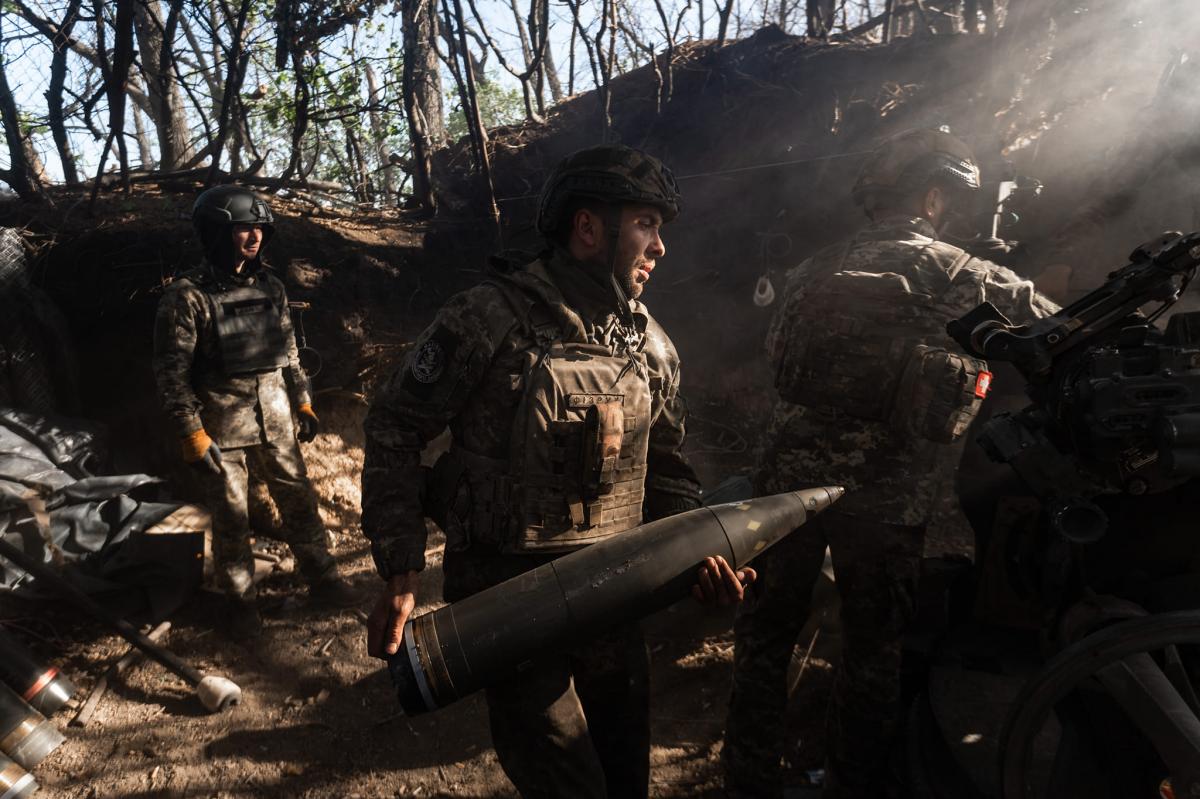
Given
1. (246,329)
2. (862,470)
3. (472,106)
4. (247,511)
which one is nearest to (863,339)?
(862,470)

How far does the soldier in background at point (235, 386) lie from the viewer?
4.39 m

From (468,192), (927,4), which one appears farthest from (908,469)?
(927,4)

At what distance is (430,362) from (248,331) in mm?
3271

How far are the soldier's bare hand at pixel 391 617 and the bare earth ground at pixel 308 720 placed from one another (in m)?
1.87

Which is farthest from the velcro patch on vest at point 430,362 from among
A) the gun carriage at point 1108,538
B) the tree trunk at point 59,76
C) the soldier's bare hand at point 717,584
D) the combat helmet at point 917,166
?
the tree trunk at point 59,76

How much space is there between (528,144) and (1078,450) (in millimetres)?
7939

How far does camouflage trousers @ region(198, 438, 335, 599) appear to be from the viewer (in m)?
4.55

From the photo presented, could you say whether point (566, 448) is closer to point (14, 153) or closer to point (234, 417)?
point (234, 417)

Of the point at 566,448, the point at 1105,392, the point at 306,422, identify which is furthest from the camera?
the point at 306,422

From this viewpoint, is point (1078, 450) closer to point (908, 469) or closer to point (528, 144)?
point (908, 469)

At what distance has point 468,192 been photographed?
838cm

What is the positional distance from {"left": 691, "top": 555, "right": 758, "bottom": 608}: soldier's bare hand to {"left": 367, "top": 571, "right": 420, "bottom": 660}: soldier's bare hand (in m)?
0.84

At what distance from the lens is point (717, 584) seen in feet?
6.56

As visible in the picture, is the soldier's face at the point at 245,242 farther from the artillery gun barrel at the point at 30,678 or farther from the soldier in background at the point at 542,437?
the soldier in background at the point at 542,437
